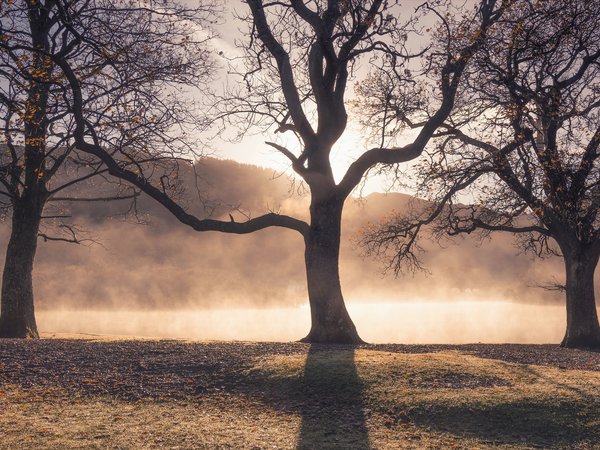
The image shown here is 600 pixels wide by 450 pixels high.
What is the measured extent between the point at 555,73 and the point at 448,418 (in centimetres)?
1680

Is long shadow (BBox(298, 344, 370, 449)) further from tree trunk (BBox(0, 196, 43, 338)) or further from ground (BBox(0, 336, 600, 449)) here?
tree trunk (BBox(0, 196, 43, 338))

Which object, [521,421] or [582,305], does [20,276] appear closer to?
[521,421]

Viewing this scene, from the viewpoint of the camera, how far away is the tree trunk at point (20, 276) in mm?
22797

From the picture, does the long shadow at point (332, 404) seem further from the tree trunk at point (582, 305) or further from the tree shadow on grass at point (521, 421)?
the tree trunk at point (582, 305)

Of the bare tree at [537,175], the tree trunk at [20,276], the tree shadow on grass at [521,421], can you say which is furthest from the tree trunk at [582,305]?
the tree trunk at [20,276]

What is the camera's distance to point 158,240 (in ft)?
280

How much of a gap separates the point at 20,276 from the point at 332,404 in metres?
15.6

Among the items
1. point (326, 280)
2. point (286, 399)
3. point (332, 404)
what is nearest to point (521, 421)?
point (332, 404)

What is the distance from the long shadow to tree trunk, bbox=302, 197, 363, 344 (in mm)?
3619

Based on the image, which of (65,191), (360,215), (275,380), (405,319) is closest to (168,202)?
(275,380)

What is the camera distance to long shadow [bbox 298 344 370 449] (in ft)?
33.2

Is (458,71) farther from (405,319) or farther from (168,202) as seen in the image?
(405,319)

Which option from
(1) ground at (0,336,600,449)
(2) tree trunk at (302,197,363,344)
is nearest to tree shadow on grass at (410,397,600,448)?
(1) ground at (0,336,600,449)

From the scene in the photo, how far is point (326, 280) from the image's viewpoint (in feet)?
64.5
